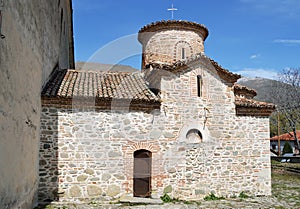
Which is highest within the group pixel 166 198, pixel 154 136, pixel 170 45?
pixel 170 45

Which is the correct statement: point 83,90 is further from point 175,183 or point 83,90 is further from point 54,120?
point 175,183

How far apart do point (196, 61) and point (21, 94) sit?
5.99 metres

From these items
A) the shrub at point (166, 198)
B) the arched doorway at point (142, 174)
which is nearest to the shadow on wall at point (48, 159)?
the arched doorway at point (142, 174)

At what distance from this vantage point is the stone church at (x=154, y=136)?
28.8 ft

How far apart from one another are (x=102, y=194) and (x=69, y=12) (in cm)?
1052

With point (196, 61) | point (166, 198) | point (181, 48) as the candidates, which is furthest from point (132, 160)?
point (181, 48)

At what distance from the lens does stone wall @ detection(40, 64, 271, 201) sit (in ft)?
28.6

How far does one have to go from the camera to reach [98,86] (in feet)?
33.0

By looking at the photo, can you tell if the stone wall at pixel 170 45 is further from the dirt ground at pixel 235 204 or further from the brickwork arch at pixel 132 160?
the dirt ground at pixel 235 204

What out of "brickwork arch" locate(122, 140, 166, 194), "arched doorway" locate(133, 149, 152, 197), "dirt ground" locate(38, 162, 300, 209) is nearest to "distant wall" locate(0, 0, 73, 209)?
"dirt ground" locate(38, 162, 300, 209)

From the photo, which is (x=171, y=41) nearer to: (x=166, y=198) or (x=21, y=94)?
(x=166, y=198)

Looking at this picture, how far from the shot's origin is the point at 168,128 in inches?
383

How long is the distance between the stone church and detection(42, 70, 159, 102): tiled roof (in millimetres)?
32

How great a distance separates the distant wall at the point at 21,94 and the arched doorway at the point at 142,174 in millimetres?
2987
